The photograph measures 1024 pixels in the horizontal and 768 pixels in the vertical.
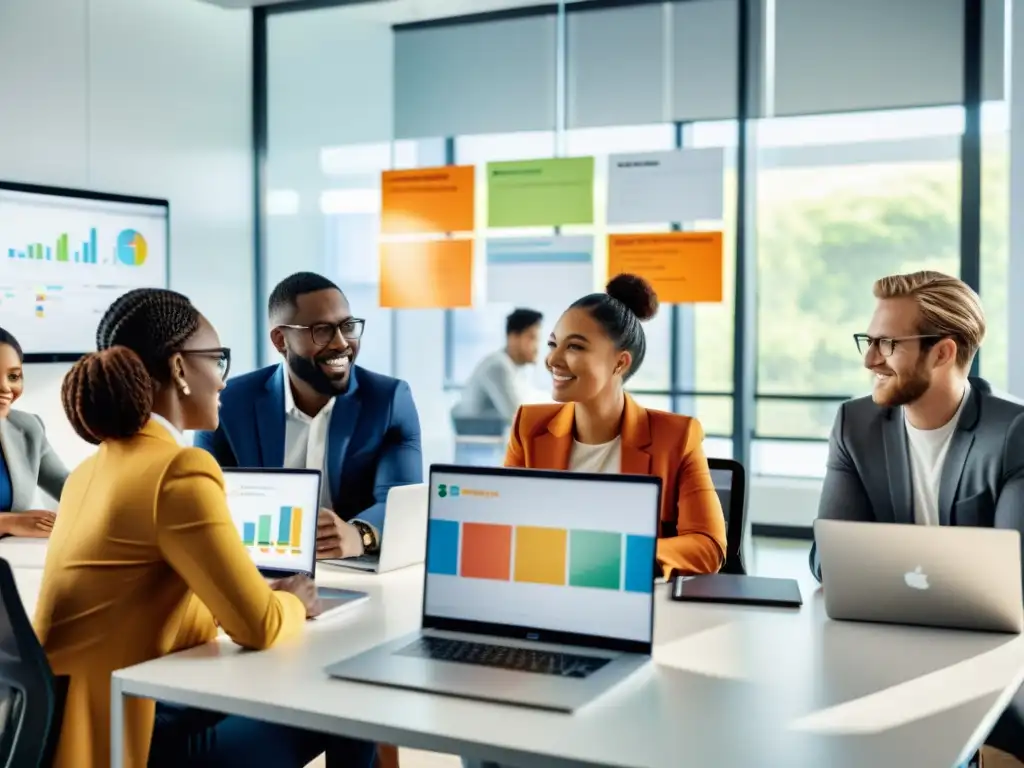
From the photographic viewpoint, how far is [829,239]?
541 cm

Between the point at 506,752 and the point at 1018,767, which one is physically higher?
the point at 506,752

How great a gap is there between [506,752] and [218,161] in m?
4.49

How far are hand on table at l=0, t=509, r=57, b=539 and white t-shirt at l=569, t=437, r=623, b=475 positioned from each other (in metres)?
1.40

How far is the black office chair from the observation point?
5.82ft

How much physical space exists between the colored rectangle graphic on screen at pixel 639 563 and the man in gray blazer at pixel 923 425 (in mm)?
813

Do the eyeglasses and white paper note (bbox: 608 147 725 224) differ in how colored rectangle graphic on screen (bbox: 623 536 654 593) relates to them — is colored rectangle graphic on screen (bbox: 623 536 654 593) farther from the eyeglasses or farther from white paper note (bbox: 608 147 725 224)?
white paper note (bbox: 608 147 725 224)

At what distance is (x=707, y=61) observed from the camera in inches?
182

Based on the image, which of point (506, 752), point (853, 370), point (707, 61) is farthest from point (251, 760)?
point (853, 370)

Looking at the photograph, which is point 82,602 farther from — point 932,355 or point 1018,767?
point 1018,767

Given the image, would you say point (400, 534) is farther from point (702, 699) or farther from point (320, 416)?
point (702, 699)

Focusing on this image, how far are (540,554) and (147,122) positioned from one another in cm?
386

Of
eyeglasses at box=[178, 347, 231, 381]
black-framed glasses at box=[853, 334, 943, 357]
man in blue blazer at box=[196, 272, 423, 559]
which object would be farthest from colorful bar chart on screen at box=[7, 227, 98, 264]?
black-framed glasses at box=[853, 334, 943, 357]

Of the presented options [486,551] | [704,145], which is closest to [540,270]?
[704,145]

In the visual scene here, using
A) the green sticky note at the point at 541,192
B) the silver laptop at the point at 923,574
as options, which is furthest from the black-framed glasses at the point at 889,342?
the green sticky note at the point at 541,192
